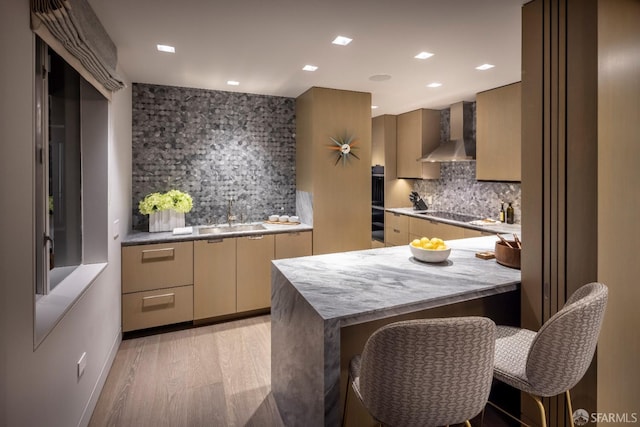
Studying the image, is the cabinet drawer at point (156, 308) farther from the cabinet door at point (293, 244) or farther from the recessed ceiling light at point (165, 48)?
the recessed ceiling light at point (165, 48)

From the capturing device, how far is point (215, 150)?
3969 millimetres

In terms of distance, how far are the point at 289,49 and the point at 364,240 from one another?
231cm

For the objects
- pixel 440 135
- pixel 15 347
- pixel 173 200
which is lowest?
pixel 15 347

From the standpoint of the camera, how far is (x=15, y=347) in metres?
1.22

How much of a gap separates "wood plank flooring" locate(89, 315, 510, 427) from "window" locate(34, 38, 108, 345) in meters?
0.83

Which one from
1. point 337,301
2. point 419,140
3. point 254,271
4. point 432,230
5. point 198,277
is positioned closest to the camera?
point 337,301

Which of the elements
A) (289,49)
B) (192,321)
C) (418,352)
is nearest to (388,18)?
(289,49)

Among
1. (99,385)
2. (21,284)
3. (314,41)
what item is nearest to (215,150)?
(314,41)

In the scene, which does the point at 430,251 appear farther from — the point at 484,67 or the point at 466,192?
the point at 466,192

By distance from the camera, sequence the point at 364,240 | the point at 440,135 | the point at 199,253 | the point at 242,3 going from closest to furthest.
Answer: the point at 242,3 < the point at 199,253 < the point at 364,240 < the point at 440,135

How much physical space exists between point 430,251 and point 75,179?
7.73ft

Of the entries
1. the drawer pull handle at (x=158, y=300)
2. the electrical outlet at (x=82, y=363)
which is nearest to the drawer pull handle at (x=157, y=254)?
the drawer pull handle at (x=158, y=300)

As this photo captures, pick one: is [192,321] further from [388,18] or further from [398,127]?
[398,127]

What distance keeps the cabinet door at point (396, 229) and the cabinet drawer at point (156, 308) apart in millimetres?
3101
